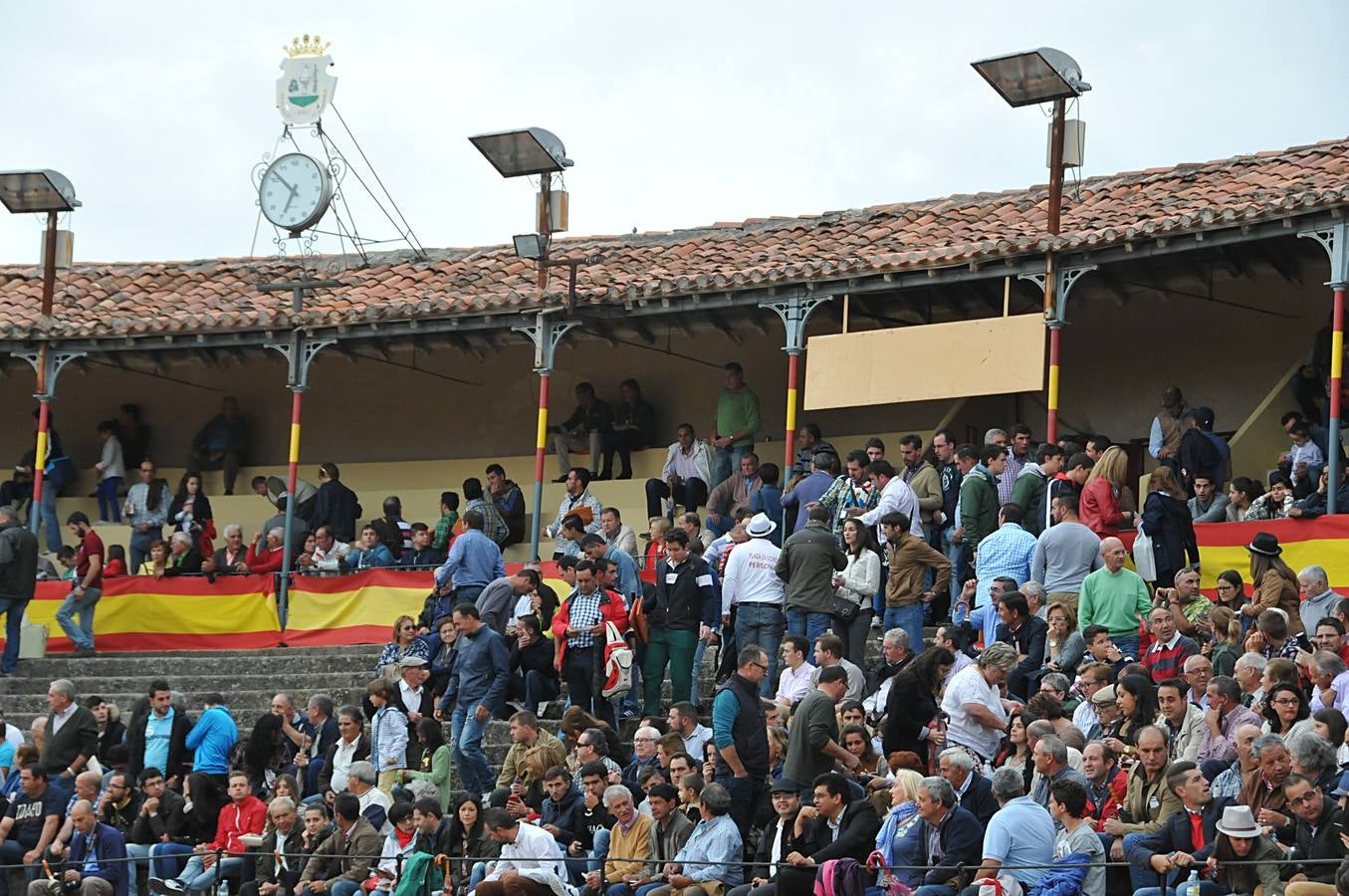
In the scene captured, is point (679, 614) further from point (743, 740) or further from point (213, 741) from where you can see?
point (213, 741)

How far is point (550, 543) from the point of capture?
23.5m

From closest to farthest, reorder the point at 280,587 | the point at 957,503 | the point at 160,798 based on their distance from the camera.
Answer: the point at 160,798
the point at 957,503
the point at 280,587

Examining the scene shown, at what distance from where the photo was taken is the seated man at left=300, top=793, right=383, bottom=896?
15.3 meters

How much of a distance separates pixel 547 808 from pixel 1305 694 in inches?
185

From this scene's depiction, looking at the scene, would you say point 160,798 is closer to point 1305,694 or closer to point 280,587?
point 280,587

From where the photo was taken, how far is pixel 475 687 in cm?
1736

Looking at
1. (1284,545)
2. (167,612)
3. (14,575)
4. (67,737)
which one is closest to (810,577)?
(1284,545)

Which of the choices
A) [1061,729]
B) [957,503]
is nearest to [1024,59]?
[957,503]

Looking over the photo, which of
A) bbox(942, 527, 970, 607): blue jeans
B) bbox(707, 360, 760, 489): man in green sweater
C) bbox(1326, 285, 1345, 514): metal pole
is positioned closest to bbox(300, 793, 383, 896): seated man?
bbox(942, 527, 970, 607): blue jeans

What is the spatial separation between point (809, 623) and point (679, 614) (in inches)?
40.7

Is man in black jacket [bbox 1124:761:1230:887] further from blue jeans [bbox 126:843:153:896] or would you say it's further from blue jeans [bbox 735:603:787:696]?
blue jeans [bbox 126:843:153:896]

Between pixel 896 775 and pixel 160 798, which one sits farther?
pixel 160 798

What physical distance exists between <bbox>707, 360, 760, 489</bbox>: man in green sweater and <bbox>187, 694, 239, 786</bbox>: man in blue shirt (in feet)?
19.6

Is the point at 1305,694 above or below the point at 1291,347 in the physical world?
below
